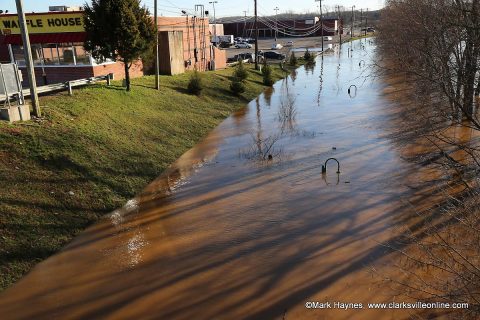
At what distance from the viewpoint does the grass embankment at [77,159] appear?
35.2ft

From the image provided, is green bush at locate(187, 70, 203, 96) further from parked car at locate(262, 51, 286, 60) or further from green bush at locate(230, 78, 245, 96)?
parked car at locate(262, 51, 286, 60)

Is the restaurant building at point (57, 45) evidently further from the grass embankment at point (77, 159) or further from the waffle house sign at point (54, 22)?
the grass embankment at point (77, 159)

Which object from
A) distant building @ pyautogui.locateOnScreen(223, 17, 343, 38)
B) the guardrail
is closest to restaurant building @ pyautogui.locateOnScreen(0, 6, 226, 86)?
the guardrail

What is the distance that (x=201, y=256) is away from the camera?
33.2 feet

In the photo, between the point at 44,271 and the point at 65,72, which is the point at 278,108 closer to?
the point at 65,72

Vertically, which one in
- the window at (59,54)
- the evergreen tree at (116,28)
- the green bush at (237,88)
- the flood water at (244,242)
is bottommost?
the flood water at (244,242)

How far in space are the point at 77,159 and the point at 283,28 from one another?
105 meters

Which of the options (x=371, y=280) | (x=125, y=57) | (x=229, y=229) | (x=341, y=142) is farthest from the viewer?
(x=125, y=57)

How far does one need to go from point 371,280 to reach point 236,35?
107338mm

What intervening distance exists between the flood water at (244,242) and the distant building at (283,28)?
93.6 m

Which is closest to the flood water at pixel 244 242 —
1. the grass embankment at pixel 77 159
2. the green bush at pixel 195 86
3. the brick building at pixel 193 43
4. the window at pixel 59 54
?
the grass embankment at pixel 77 159

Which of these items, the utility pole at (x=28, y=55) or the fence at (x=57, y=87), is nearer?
the utility pole at (x=28, y=55)

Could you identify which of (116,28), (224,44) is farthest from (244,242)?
(224,44)

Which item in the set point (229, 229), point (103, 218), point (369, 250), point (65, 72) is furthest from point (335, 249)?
point (65, 72)
